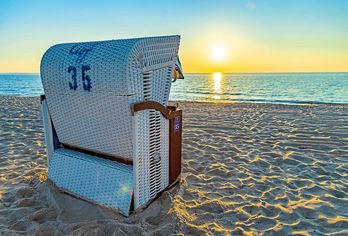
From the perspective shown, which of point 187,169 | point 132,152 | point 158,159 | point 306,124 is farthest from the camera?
point 306,124

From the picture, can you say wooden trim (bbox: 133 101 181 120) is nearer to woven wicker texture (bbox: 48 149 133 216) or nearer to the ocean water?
woven wicker texture (bbox: 48 149 133 216)

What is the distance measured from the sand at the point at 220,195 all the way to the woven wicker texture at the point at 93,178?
13 cm

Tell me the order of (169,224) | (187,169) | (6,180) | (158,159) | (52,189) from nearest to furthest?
(169,224), (158,159), (52,189), (6,180), (187,169)

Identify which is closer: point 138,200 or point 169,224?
point 169,224

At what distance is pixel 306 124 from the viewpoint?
27.4 ft

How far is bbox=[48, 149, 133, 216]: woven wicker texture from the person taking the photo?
308 cm

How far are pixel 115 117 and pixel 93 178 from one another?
0.96 metres

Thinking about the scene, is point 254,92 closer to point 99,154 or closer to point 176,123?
point 176,123

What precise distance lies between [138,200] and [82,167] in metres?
0.97

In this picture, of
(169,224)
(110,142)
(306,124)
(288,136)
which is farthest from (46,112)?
(306,124)

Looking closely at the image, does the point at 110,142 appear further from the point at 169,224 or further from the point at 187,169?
the point at 187,169

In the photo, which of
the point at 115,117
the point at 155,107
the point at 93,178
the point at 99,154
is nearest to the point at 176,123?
the point at 155,107

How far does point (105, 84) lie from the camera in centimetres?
285

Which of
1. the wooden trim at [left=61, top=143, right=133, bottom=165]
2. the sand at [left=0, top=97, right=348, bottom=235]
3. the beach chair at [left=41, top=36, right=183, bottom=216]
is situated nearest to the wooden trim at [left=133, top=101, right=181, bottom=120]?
the beach chair at [left=41, top=36, right=183, bottom=216]
